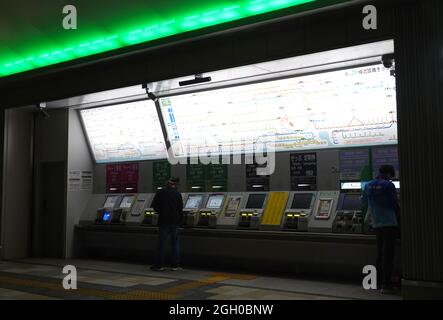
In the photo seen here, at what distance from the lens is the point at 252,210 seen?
7.03m

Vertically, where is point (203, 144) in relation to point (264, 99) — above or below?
below

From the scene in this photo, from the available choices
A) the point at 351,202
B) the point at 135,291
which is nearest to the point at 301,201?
the point at 351,202

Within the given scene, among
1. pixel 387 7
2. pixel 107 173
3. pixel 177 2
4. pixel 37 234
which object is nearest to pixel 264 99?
pixel 177 2

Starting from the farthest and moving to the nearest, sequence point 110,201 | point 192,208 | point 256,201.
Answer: point 110,201
point 192,208
point 256,201

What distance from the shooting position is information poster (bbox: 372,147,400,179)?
616 cm

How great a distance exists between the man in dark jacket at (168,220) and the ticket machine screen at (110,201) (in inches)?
70.9

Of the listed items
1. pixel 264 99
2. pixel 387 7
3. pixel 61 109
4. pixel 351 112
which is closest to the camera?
pixel 387 7

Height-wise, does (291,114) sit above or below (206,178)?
above

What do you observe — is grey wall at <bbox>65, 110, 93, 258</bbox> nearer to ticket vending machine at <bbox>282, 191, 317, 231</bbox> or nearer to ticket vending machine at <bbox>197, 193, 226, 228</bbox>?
ticket vending machine at <bbox>197, 193, 226, 228</bbox>

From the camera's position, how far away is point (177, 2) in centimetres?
593

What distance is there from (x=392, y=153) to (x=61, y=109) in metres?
6.00

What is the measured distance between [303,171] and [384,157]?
1.19m

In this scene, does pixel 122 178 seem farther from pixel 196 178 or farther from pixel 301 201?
pixel 301 201
